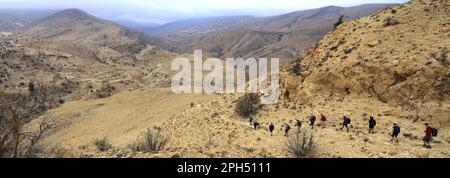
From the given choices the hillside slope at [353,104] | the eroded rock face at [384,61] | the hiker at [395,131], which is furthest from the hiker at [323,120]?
the hiker at [395,131]

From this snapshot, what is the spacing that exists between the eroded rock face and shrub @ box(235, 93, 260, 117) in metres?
→ 1.61

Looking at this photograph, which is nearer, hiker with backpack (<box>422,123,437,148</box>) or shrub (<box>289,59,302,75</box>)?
hiker with backpack (<box>422,123,437,148</box>)

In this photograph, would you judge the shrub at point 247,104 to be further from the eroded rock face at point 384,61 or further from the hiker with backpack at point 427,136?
the hiker with backpack at point 427,136

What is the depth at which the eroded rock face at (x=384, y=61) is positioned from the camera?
16.3m

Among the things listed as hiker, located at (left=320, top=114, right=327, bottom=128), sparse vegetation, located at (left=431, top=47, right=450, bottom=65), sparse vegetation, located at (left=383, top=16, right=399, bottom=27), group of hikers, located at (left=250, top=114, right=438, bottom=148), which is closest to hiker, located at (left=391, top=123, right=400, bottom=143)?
group of hikers, located at (left=250, top=114, right=438, bottom=148)

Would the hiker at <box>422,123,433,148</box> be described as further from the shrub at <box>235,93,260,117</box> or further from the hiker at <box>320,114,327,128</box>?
the shrub at <box>235,93,260,117</box>

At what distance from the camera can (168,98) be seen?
111 ft

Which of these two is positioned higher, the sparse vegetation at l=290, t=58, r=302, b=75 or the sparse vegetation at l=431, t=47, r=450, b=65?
the sparse vegetation at l=431, t=47, r=450, b=65

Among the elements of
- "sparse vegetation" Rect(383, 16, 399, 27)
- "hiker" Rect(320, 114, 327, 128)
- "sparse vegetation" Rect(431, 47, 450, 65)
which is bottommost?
"hiker" Rect(320, 114, 327, 128)

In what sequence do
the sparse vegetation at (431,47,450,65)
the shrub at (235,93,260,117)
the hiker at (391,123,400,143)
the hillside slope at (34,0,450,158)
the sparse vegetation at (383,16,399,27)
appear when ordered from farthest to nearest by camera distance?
the sparse vegetation at (383,16,399,27), the shrub at (235,93,260,117), the sparse vegetation at (431,47,450,65), the hiker at (391,123,400,143), the hillside slope at (34,0,450,158)

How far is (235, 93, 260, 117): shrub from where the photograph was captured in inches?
799
